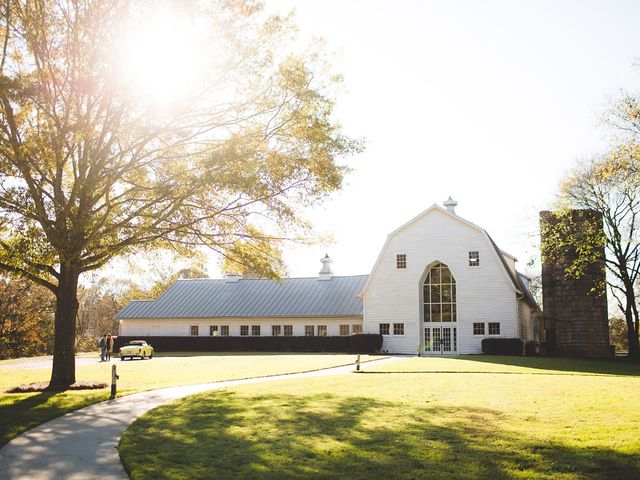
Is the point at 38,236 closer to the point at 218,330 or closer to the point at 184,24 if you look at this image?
the point at 184,24

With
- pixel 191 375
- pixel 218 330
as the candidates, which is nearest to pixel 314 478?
pixel 191 375

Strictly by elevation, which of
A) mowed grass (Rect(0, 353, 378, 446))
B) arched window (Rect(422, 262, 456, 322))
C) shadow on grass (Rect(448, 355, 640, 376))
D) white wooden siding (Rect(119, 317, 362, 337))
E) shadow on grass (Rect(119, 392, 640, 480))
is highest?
arched window (Rect(422, 262, 456, 322))

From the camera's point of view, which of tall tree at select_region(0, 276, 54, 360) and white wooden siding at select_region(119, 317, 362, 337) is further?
white wooden siding at select_region(119, 317, 362, 337)

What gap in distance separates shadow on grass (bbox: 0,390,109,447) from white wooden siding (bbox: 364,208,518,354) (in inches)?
1080

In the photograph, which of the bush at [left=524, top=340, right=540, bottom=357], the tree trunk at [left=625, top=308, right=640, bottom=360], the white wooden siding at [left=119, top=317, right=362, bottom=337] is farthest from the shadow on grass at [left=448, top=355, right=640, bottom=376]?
the white wooden siding at [left=119, top=317, right=362, bottom=337]

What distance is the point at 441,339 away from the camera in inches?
1609

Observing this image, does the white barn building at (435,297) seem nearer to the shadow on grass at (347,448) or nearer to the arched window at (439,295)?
the arched window at (439,295)

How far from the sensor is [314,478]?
726cm

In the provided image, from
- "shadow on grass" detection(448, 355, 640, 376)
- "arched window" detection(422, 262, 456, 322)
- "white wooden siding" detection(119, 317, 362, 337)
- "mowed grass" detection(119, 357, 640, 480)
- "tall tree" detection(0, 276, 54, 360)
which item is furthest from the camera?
"white wooden siding" detection(119, 317, 362, 337)

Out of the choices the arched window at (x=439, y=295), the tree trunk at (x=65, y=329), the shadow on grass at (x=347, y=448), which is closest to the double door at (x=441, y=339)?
the arched window at (x=439, y=295)

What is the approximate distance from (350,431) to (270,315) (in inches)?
1539

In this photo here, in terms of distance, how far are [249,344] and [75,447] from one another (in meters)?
39.3

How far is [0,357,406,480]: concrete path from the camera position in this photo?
7.73m

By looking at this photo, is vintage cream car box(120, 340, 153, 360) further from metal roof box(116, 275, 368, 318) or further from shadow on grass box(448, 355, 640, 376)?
shadow on grass box(448, 355, 640, 376)
